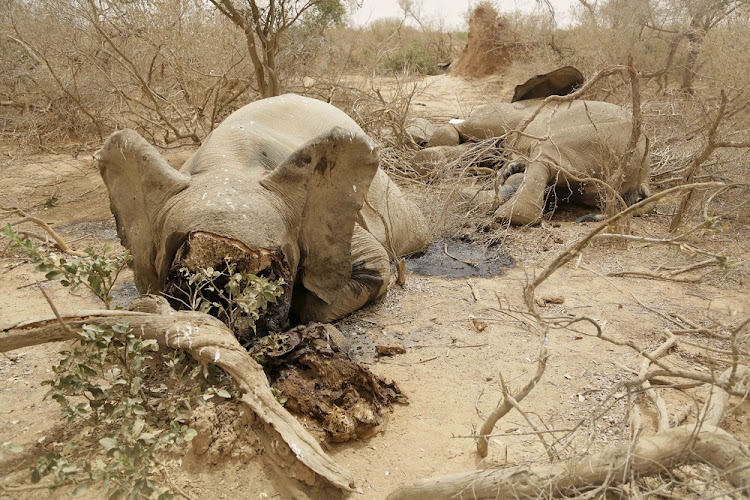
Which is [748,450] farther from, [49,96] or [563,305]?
[49,96]

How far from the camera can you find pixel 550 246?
6449mm

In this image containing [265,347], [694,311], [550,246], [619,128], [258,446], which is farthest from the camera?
[619,128]

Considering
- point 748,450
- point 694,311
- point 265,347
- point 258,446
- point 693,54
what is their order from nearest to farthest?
point 748,450, point 258,446, point 265,347, point 694,311, point 693,54

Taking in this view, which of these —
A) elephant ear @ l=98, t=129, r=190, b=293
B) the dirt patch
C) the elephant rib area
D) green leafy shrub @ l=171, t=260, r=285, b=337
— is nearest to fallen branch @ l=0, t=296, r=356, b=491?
green leafy shrub @ l=171, t=260, r=285, b=337

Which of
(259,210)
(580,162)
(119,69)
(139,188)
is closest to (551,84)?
(580,162)

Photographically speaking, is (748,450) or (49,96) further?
(49,96)

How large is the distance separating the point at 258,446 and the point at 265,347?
0.63m

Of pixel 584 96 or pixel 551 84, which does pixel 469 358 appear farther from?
pixel 551 84

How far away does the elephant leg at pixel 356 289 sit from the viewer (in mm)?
4488

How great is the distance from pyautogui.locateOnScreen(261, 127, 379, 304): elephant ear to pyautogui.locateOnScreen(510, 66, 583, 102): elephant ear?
6261 mm

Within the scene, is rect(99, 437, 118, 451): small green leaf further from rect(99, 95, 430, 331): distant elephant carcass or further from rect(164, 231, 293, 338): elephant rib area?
rect(99, 95, 430, 331): distant elephant carcass

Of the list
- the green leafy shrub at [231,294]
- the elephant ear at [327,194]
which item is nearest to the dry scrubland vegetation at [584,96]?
the green leafy shrub at [231,294]

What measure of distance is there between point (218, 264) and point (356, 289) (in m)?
1.56

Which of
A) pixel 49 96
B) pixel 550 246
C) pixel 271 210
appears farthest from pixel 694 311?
pixel 49 96
